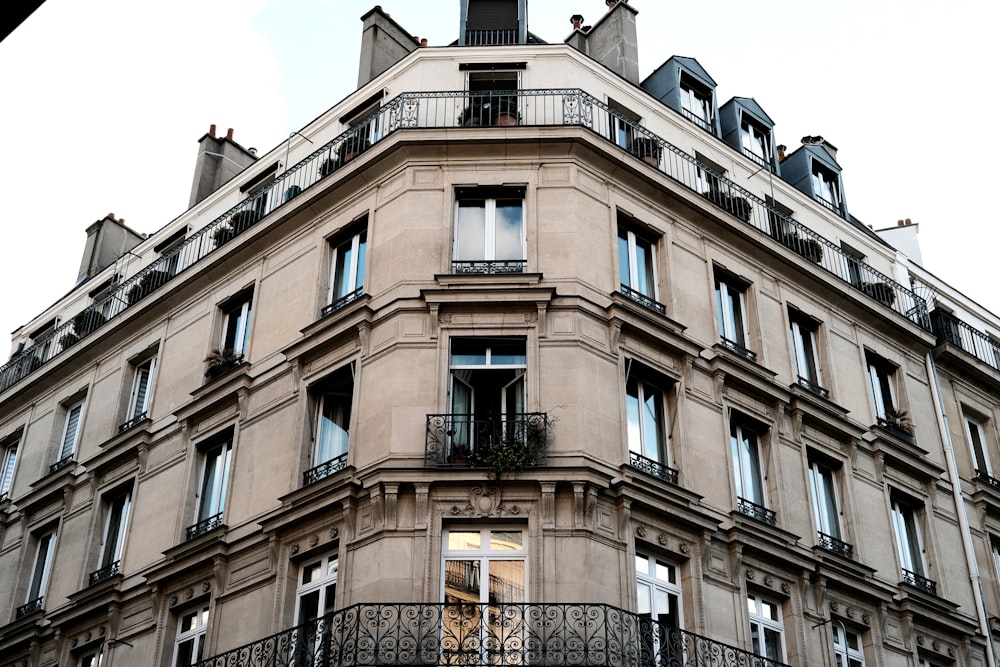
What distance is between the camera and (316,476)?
1575 centimetres

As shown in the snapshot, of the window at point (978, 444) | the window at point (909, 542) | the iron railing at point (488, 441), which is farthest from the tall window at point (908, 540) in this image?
the iron railing at point (488, 441)

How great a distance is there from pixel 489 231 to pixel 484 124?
7.22ft

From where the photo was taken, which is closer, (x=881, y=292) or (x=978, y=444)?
(x=881, y=292)

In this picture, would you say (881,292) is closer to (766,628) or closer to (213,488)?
(766,628)

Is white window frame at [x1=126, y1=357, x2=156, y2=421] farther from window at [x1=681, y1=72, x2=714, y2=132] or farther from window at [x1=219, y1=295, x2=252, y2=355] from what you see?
window at [x1=681, y1=72, x2=714, y2=132]

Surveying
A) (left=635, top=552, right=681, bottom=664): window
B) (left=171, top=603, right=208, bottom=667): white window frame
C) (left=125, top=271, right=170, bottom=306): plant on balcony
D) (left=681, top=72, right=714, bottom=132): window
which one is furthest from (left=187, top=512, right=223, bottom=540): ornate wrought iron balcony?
(left=681, top=72, right=714, bottom=132): window

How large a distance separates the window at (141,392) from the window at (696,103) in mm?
10633

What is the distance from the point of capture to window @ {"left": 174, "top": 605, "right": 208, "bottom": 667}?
16.2 metres

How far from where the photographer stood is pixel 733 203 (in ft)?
65.2

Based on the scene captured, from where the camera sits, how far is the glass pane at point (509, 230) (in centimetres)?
1659

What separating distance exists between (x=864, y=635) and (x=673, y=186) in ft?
23.7

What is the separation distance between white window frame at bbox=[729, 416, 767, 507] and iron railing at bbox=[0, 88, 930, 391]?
3.67 metres

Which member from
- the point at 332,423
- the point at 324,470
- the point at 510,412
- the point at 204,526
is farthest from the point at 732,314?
the point at 204,526

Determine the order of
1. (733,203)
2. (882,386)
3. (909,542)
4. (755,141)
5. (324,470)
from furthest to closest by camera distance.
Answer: (755,141), (882,386), (733,203), (909,542), (324,470)
